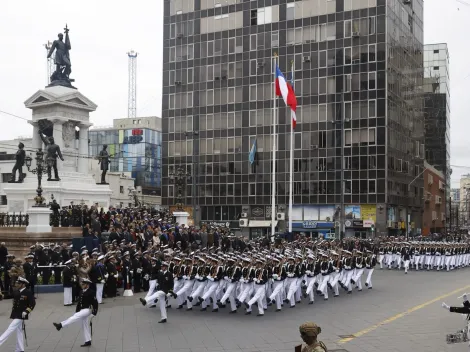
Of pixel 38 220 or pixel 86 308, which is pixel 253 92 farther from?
pixel 86 308

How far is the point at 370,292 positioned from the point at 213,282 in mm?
8164

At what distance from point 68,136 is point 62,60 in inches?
→ 220

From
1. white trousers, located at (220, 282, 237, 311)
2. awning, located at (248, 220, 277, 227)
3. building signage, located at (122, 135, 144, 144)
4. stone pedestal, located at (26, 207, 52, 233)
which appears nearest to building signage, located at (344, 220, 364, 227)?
awning, located at (248, 220, 277, 227)

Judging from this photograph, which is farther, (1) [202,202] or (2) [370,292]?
(1) [202,202]

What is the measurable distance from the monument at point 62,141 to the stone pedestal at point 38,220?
6.79m

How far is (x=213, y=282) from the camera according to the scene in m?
18.8

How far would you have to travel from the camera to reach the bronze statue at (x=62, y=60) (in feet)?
128

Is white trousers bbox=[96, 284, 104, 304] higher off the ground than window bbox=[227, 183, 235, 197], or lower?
lower

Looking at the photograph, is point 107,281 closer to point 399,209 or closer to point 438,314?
point 438,314

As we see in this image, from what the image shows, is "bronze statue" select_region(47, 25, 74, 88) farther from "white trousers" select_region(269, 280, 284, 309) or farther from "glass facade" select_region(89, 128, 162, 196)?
"glass facade" select_region(89, 128, 162, 196)

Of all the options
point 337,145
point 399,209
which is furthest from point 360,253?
point 399,209

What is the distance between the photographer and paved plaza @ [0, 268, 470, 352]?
13617 millimetres

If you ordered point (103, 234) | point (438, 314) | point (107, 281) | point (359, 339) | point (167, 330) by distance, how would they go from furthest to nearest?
point (103, 234)
point (107, 281)
point (438, 314)
point (167, 330)
point (359, 339)

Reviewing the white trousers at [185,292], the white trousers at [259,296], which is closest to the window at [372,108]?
the white trousers at [185,292]
